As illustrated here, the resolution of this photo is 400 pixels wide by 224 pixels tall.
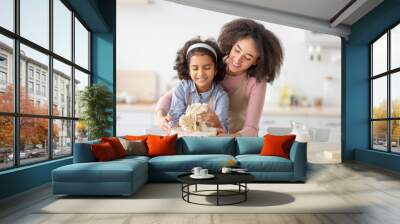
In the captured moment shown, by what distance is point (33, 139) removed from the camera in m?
6.01

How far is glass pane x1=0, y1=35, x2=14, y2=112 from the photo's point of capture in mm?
5051

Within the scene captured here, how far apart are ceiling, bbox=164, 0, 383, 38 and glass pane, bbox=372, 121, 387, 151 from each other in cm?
229

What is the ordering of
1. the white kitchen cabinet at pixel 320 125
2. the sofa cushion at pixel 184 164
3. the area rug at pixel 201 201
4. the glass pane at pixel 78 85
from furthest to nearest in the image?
the white kitchen cabinet at pixel 320 125 < the glass pane at pixel 78 85 < the sofa cushion at pixel 184 164 < the area rug at pixel 201 201

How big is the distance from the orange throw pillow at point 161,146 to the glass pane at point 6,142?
214 centimetres

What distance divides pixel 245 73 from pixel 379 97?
317cm

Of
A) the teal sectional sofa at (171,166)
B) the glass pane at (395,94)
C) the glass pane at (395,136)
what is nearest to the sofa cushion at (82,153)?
the teal sectional sofa at (171,166)

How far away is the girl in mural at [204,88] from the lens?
895 cm

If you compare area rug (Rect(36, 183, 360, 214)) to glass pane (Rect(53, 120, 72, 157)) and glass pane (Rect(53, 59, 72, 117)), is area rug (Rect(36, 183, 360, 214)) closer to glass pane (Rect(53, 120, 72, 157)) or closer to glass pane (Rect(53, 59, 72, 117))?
glass pane (Rect(53, 120, 72, 157))

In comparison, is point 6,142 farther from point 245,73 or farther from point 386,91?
point 386,91

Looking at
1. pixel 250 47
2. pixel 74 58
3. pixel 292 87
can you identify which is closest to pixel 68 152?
pixel 74 58

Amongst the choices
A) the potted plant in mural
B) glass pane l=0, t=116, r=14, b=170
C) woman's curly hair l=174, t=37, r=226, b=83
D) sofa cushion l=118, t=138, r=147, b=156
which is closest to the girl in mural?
woman's curly hair l=174, t=37, r=226, b=83

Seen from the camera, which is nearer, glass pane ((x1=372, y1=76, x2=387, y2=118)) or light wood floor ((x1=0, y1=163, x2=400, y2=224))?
light wood floor ((x1=0, y1=163, x2=400, y2=224))

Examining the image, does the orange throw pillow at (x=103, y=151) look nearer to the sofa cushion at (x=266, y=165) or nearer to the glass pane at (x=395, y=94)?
the sofa cushion at (x=266, y=165)

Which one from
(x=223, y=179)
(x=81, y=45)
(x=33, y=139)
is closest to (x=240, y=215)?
(x=223, y=179)
